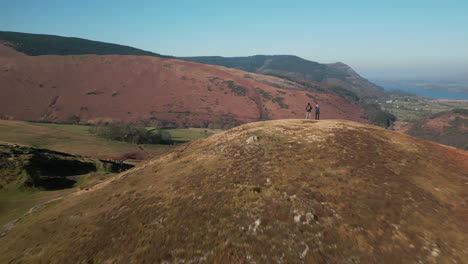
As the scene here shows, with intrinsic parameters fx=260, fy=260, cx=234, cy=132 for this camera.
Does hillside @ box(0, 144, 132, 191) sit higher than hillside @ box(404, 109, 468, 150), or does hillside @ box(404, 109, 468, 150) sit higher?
hillside @ box(0, 144, 132, 191)

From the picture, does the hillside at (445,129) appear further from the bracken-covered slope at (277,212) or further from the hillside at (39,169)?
the hillside at (39,169)

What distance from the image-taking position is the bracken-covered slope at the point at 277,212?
12961mm

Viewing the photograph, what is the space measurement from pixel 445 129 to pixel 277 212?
225 metres

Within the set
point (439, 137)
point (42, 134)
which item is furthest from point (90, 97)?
point (439, 137)

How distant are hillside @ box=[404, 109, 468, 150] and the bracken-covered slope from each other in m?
189

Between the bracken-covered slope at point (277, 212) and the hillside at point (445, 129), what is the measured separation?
189 meters

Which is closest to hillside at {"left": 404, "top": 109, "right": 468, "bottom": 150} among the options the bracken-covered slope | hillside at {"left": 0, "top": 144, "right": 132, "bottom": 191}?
the bracken-covered slope

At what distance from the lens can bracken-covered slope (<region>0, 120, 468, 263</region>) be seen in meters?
13.0

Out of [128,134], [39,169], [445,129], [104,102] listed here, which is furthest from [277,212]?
[445,129]

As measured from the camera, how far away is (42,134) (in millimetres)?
87562

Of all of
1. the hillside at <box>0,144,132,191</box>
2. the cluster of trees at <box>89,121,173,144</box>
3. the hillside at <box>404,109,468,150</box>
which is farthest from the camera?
the hillside at <box>404,109,468,150</box>

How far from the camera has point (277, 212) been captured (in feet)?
51.1

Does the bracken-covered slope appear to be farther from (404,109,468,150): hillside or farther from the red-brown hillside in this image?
(404,109,468,150): hillside

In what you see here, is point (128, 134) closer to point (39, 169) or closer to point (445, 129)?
point (39, 169)
